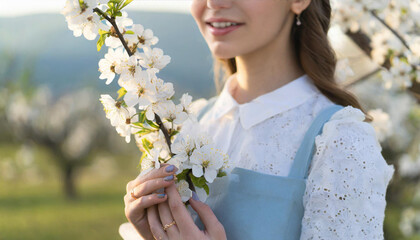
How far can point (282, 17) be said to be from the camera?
1104 millimetres

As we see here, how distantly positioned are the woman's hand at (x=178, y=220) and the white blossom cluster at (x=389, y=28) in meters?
0.89

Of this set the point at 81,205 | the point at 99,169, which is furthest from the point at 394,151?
the point at 99,169

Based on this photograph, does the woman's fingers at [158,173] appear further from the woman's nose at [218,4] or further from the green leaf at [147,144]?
the woman's nose at [218,4]

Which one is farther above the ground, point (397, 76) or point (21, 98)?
Answer: point (21, 98)

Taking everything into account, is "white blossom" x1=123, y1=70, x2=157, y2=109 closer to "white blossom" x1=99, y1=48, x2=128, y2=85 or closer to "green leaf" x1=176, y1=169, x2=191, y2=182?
"white blossom" x1=99, y1=48, x2=128, y2=85

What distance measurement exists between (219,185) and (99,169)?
789 centimetres

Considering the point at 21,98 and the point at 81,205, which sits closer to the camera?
the point at 21,98

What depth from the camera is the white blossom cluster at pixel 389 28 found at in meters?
1.50

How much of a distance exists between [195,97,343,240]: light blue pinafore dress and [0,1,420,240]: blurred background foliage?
347 cm

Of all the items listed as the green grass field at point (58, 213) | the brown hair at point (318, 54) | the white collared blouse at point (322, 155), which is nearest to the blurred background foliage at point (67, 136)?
the green grass field at point (58, 213)

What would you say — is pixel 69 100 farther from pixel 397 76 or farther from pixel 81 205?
pixel 397 76

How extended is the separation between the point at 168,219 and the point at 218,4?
0.48 meters

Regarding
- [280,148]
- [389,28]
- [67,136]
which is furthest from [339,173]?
[67,136]

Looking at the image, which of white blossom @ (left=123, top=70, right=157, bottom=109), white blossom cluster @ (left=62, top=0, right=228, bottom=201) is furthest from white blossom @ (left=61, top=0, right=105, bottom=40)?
white blossom @ (left=123, top=70, right=157, bottom=109)
